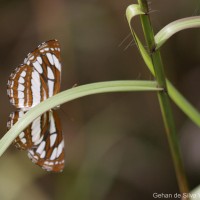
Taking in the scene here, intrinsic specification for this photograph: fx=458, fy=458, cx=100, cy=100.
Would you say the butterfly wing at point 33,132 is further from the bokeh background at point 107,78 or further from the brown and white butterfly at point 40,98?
the bokeh background at point 107,78

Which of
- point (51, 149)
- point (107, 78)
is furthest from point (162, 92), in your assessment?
point (107, 78)

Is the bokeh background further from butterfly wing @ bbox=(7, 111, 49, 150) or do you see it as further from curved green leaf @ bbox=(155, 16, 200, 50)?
curved green leaf @ bbox=(155, 16, 200, 50)

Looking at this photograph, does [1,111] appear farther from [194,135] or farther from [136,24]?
[194,135]

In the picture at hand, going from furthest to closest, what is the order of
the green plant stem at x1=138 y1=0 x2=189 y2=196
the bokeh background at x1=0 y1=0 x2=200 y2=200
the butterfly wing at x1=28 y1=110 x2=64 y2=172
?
the bokeh background at x1=0 y1=0 x2=200 y2=200
the butterfly wing at x1=28 y1=110 x2=64 y2=172
the green plant stem at x1=138 y1=0 x2=189 y2=196

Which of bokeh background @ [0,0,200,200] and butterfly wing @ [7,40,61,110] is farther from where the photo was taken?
bokeh background @ [0,0,200,200]

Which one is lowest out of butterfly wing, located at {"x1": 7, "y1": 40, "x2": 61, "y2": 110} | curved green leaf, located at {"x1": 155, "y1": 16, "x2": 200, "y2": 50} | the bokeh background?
the bokeh background

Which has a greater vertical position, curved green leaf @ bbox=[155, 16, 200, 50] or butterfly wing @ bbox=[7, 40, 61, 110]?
curved green leaf @ bbox=[155, 16, 200, 50]

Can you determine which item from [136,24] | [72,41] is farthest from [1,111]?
[136,24]

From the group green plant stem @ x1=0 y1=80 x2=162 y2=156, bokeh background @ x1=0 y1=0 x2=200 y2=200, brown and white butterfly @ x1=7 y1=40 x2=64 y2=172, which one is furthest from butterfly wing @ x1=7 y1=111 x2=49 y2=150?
bokeh background @ x1=0 y1=0 x2=200 y2=200

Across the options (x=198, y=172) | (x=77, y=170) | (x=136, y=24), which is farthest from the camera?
(x=136, y=24)
